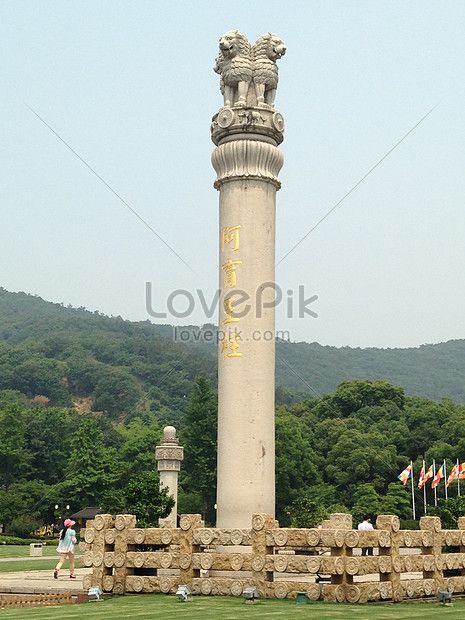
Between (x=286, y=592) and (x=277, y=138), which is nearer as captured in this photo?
(x=286, y=592)

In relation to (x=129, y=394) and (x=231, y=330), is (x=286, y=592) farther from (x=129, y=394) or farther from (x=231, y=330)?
(x=129, y=394)

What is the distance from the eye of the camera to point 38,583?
797 inches

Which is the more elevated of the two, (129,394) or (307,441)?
(129,394)

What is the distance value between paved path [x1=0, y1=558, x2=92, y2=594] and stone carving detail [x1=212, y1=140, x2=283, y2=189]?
435 inches

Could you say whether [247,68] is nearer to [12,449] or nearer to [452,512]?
[452,512]

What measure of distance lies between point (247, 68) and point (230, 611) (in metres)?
15.1

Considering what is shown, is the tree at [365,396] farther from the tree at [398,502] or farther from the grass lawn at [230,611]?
the grass lawn at [230,611]

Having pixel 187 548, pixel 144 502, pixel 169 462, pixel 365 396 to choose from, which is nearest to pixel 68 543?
pixel 187 548

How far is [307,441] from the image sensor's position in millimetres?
85625

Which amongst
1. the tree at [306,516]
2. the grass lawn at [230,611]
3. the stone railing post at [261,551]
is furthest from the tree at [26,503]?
the grass lawn at [230,611]

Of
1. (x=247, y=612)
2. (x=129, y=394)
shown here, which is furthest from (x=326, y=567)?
(x=129, y=394)

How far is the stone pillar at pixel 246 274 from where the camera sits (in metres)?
22.3

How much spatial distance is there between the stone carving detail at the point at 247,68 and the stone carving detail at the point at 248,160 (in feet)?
3.96

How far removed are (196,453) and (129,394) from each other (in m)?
83.8
